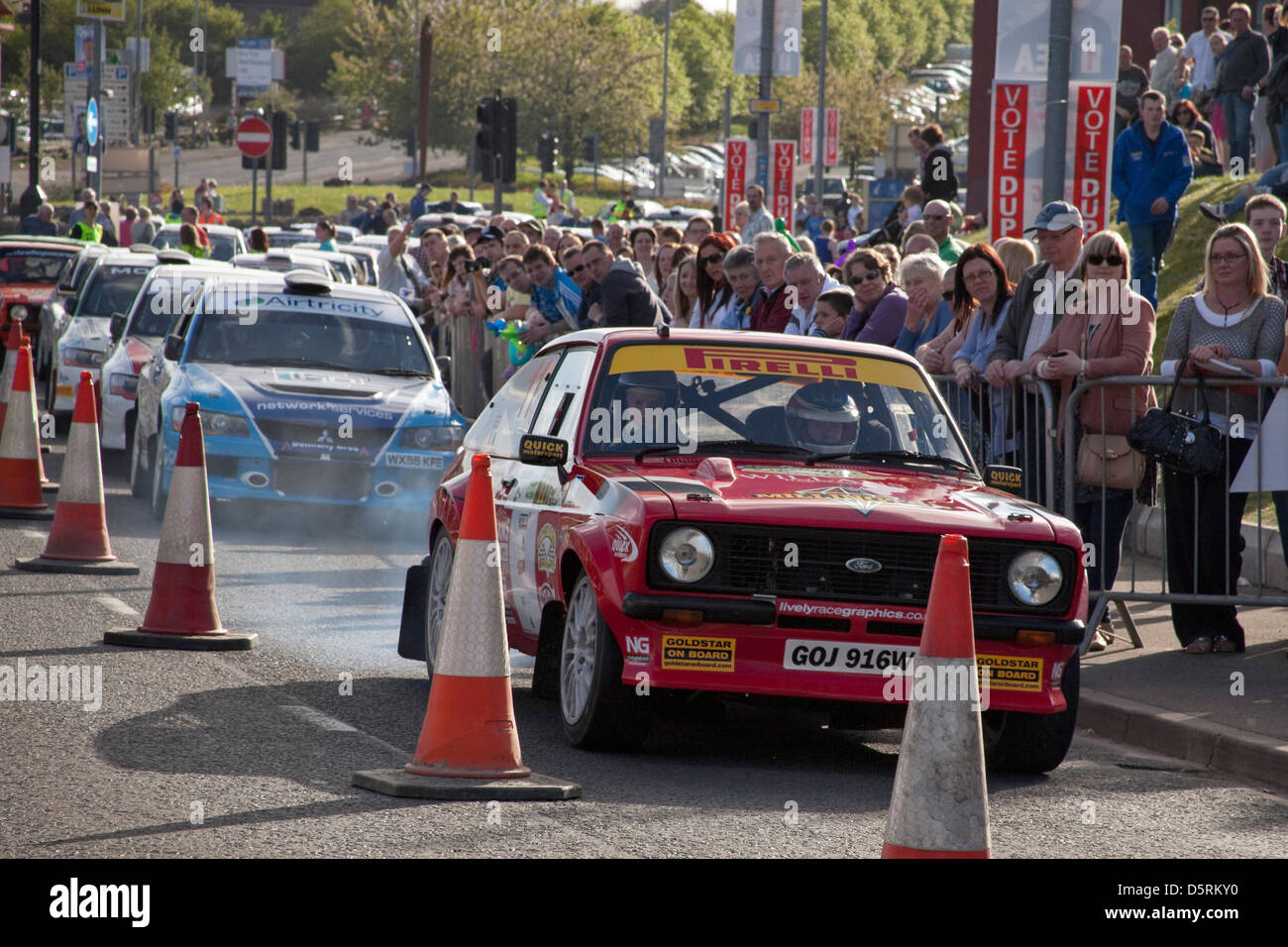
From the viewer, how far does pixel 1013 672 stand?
Answer: 718 centimetres

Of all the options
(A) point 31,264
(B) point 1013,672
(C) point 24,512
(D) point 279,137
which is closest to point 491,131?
(A) point 31,264

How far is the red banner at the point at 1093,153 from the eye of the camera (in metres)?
12.6

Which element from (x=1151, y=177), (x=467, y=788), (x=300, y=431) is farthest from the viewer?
(x=1151, y=177)

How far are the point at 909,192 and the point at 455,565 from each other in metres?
12.8

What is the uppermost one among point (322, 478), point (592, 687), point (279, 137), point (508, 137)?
point (279, 137)

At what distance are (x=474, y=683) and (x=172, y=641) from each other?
3.28 metres

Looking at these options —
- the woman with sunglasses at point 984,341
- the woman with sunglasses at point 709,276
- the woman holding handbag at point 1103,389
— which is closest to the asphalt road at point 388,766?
the woman holding handbag at point 1103,389

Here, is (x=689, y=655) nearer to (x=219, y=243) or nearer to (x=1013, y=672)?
(x=1013, y=672)

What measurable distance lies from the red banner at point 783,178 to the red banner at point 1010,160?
11179mm

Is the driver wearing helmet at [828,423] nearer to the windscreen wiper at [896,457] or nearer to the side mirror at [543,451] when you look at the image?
the windscreen wiper at [896,457]

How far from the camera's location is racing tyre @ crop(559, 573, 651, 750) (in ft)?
23.4

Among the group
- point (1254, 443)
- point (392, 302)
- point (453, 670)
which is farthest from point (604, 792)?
point (392, 302)

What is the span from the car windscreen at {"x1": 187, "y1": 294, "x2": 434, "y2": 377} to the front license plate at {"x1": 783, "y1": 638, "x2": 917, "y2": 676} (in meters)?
7.86
